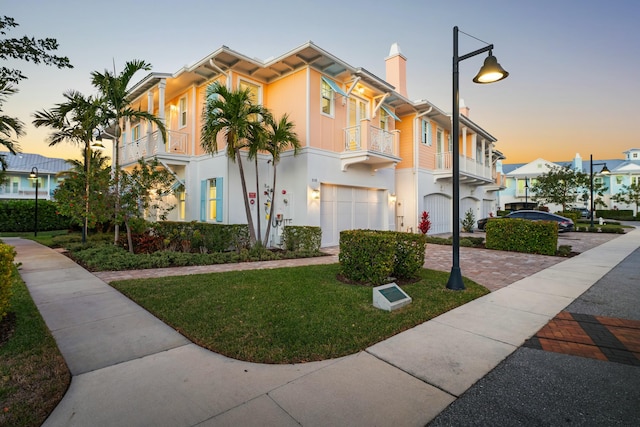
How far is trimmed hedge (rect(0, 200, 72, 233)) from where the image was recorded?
18.9m

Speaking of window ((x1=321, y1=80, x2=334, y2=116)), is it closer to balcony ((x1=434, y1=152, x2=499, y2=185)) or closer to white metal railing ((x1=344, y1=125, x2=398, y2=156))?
white metal railing ((x1=344, y1=125, x2=398, y2=156))

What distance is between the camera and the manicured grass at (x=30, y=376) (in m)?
2.23

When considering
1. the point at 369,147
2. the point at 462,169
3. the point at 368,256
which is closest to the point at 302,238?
the point at 368,256

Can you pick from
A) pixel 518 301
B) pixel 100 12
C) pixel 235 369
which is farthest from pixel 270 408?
pixel 100 12

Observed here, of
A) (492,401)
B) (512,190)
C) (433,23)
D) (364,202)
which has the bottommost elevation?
(492,401)

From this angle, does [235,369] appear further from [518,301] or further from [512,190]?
[512,190]

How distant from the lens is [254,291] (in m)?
5.52

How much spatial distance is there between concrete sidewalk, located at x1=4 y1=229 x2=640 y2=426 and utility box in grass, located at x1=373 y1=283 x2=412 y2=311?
1.93 feet

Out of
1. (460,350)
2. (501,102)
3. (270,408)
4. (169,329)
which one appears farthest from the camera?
(501,102)

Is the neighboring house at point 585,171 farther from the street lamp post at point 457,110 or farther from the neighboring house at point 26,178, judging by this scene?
the neighboring house at point 26,178

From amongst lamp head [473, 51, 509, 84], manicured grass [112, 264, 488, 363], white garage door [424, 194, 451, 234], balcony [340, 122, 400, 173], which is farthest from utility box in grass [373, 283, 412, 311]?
white garage door [424, 194, 451, 234]

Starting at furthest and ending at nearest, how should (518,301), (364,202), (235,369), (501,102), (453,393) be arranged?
(501,102)
(364,202)
(518,301)
(235,369)
(453,393)

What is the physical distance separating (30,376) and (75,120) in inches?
583

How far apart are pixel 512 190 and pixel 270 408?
170 feet
